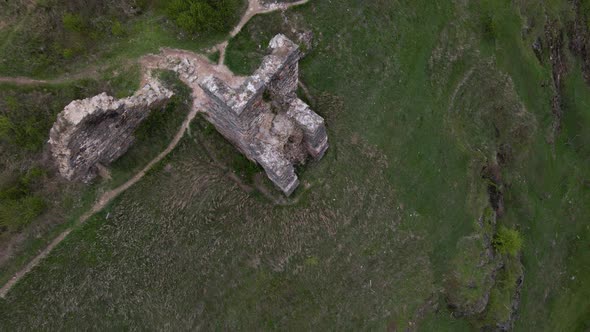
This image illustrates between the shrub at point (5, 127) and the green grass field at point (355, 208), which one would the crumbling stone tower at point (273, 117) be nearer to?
the green grass field at point (355, 208)

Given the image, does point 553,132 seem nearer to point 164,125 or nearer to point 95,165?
point 164,125

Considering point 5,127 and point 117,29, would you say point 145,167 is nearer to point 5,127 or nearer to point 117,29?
point 5,127

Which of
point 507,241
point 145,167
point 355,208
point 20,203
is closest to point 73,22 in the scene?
point 145,167

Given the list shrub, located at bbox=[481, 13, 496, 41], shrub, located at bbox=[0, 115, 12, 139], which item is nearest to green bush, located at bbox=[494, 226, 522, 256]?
shrub, located at bbox=[481, 13, 496, 41]

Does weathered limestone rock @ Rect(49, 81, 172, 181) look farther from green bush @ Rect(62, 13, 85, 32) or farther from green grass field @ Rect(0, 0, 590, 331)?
green bush @ Rect(62, 13, 85, 32)

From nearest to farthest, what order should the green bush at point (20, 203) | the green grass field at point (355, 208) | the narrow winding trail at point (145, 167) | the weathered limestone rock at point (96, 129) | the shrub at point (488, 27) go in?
1. the weathered limestone rock at point (96, 129)
2. the green bush at point (20, 203)
3. the narrow winding trail at point (145, 167)
4. the green grass field at point (355, 208)
5. the shrub at point (488, 27)

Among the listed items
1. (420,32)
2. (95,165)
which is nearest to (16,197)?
(95,165)

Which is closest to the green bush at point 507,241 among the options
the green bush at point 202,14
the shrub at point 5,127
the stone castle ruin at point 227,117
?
the stone castle ruin at point 227,117
